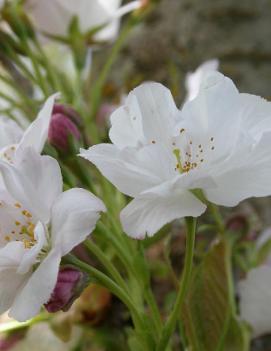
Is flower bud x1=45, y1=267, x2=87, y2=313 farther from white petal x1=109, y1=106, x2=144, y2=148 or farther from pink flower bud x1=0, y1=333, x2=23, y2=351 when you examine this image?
pink flower bud x1=0, y1=333, x2=23, y2=351

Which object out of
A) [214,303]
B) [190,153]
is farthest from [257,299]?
[190,153]

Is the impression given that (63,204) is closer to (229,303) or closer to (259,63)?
(229,303)

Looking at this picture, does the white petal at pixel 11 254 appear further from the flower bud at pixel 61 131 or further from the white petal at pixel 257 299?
the white petal at pixel 257 299

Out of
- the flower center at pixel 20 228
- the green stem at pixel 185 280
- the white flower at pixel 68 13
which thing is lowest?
the green stem at pixel 185 280

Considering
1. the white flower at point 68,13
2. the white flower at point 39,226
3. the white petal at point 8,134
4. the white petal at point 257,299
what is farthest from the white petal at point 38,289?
the white flower at point 68,13

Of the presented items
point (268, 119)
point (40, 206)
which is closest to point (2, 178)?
point (40, 206)

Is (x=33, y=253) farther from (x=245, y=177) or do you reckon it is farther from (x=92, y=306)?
(x=92, y=306)
